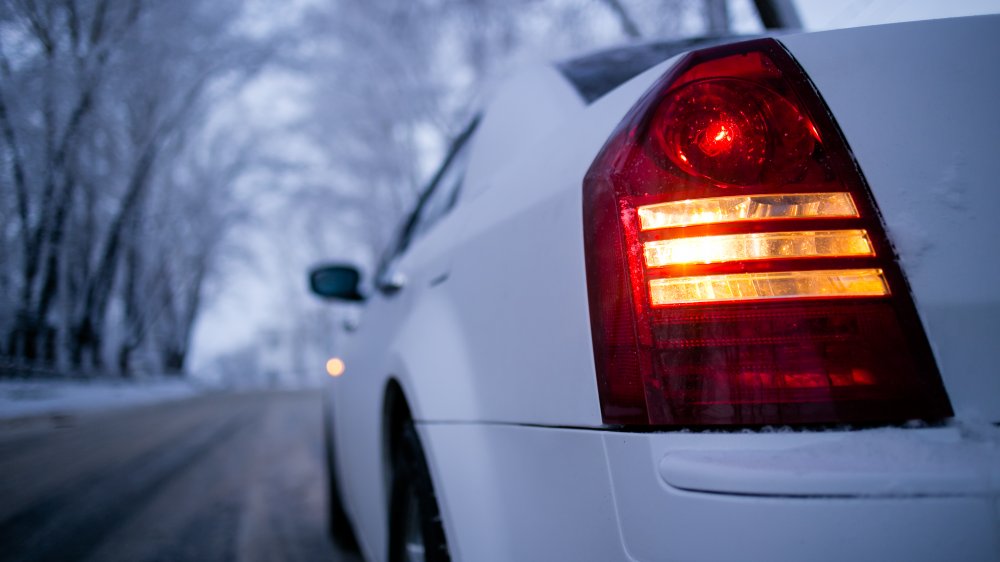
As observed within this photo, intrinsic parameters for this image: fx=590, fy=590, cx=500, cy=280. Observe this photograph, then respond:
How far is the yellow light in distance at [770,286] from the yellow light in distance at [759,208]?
0.08 meters

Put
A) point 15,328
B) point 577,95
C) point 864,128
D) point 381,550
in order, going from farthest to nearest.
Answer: point 15,328, point 381,550, point 577,95, point 864,128

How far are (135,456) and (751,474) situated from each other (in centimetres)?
585

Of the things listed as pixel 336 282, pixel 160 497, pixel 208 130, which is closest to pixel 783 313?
pixel 336 282

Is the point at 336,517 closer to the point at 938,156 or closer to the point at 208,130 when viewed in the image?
the point at 938,156

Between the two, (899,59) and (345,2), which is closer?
(899,59)

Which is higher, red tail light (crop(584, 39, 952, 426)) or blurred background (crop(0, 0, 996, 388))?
blurred background (crop(0, 0, 996, 388))

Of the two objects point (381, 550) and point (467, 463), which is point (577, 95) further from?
point (381, 550)

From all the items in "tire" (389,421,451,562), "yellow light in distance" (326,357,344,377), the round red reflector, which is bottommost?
"tire" (389,421,451,562)

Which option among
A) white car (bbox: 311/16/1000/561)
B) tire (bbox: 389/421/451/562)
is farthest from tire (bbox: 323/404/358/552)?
white car (bbox: 311/16/1000/561)

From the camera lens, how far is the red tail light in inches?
30.0

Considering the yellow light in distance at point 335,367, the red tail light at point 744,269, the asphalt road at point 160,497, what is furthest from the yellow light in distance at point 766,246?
the asphalt road at point 160,497

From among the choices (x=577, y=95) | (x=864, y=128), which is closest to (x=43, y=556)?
(x=577, y=95)

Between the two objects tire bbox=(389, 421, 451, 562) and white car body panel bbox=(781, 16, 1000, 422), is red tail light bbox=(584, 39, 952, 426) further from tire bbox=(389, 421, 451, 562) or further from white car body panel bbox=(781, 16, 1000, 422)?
tire bbox=(389, 421, 451, 562)

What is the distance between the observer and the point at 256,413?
10641mm
